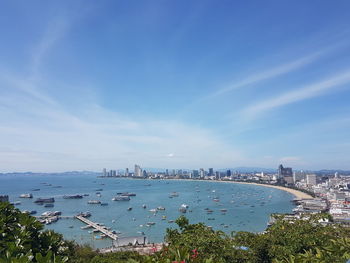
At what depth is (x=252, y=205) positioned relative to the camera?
142 feet

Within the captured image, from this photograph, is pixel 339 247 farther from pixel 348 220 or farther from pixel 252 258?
pixel 348 220

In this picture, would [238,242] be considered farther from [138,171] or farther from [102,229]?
[138,171]

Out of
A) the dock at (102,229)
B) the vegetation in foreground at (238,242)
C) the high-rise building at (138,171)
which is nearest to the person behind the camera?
the vegetation in foreground at (238,242)

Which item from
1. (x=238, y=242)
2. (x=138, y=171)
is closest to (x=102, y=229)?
(x=238, y=242)

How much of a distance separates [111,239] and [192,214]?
14845 mm

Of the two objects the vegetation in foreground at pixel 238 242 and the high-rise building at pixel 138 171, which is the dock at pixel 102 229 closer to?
the vegetation in foreground at pixel 238 242

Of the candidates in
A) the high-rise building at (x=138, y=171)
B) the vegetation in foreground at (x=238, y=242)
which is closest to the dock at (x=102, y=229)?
the vegetation in foreground at (x=238, y=242)

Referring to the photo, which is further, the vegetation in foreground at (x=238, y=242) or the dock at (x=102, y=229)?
the dock at (x=102, y=229)

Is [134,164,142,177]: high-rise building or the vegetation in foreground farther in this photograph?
[134,164,142,177]: high-rise building

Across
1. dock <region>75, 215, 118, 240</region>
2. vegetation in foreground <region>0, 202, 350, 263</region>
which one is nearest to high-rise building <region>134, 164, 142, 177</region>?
dock <region>75, 215, 118, 240</region>

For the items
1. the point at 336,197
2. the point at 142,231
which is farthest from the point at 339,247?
the point at 336,197

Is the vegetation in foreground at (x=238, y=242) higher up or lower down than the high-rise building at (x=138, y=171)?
higher up

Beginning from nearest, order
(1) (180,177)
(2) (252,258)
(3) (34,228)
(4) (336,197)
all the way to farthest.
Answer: (3) (34,228) < (2) (252,258) < (4) (336,197) < (1) (180,177)

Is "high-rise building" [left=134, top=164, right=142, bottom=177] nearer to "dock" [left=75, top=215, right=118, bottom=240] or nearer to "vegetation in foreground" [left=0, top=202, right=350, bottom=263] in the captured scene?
"dock" [left=75, top=215, right=118, bottom=240]
